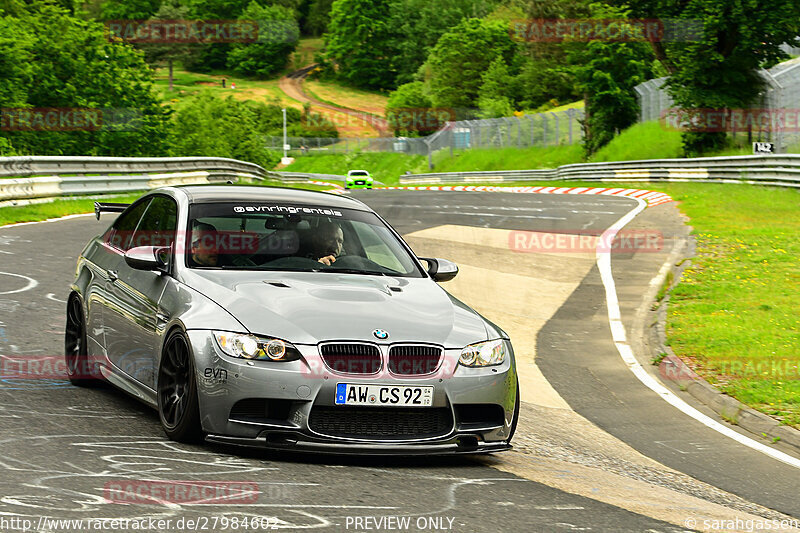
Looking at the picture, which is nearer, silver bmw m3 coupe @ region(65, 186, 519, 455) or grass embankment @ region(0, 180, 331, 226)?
silver bmw m3 coupe @ region(65, 186, 519, 455)

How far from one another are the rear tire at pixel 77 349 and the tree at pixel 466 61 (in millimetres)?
114176

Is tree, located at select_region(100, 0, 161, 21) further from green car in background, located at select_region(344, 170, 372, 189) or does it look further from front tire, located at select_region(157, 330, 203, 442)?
front tire, located at select_region(157, 330, 203, 442)

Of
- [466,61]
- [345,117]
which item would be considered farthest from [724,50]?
[345,117]

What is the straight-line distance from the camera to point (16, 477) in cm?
515

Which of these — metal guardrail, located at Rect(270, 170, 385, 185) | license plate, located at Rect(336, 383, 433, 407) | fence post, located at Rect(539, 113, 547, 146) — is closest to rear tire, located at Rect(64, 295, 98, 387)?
license plate, located at Rect(336, 383, 433, 407)

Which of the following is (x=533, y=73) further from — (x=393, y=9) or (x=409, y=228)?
(x=409, y=228)

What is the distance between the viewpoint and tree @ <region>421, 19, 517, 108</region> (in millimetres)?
121062

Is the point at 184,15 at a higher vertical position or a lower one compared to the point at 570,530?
higher

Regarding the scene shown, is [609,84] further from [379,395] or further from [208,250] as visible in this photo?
[379,395]

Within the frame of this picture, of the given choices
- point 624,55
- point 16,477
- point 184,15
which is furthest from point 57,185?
point 184,15

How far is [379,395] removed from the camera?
19.4ft

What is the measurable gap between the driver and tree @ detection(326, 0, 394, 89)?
16254 cm

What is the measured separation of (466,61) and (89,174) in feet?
327

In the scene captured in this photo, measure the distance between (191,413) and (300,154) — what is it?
111 metres
